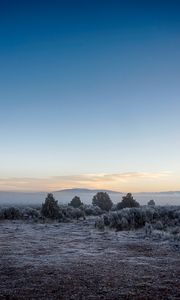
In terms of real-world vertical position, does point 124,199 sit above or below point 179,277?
above

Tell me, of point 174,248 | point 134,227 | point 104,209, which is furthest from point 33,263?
point 104,209

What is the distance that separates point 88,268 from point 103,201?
33390 mm

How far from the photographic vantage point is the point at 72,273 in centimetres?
1091

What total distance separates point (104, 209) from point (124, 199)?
547 cm

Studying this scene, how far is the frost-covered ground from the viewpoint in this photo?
29.3 ft

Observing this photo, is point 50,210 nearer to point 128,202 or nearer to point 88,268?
point 128,202

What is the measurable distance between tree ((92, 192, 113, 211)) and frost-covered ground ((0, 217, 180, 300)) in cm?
2521

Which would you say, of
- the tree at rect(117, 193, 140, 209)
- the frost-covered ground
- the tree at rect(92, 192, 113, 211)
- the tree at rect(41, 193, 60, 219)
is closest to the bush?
the tree at rect(41, 193, 60, 219)

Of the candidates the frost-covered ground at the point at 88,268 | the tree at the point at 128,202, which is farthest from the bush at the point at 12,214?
the frost-covered ground at the point at 88,268

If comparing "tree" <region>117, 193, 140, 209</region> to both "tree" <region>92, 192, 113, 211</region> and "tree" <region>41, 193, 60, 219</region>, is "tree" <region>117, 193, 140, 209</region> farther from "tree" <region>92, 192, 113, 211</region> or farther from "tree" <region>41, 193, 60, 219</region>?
"tree" <region>41, 193, 60, 219</region>

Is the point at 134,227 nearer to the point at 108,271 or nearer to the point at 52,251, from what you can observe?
the point at 52,251

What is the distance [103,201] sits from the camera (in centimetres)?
→ 4484

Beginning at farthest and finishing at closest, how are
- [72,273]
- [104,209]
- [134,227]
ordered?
[104,209], [134,227], [72,273]

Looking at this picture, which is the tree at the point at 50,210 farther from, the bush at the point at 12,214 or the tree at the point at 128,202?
A: the tree at the point at 128,202
